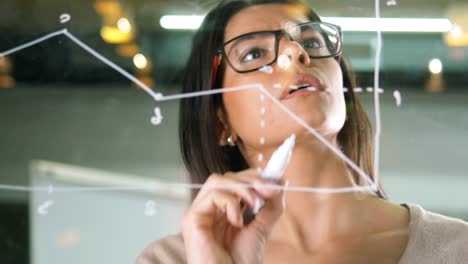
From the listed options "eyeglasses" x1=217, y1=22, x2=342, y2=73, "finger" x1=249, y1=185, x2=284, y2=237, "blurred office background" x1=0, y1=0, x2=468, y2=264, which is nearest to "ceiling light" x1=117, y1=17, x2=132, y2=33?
"blurred office background" x1=0, y1=0, x2=468, y2=264

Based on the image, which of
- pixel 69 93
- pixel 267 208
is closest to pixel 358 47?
pixel 267 208

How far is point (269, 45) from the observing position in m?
0.50

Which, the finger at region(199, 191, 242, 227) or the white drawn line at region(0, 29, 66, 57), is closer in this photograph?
the finger at region(199, 191, 242, 227)

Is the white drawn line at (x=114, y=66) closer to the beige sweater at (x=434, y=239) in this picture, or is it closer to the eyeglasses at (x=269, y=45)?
the eyeglasses at (x=269, y=45)

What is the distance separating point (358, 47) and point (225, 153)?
135 millimetres

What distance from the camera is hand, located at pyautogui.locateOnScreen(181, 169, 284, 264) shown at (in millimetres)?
480

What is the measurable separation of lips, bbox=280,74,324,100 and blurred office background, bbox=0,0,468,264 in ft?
0.13

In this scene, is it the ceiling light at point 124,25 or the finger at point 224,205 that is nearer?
the finger at point 224,205

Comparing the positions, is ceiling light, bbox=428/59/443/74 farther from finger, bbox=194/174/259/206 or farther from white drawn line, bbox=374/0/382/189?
finger, bbox=194/174/259/206

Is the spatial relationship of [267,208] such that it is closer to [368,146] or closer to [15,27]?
[368,146]

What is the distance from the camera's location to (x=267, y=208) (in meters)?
0.49

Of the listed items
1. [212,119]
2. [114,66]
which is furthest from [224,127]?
[114,66]

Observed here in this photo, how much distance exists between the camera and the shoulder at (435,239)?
0.51 meters

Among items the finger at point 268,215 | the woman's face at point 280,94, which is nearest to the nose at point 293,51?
the woman's face at point 280,94
